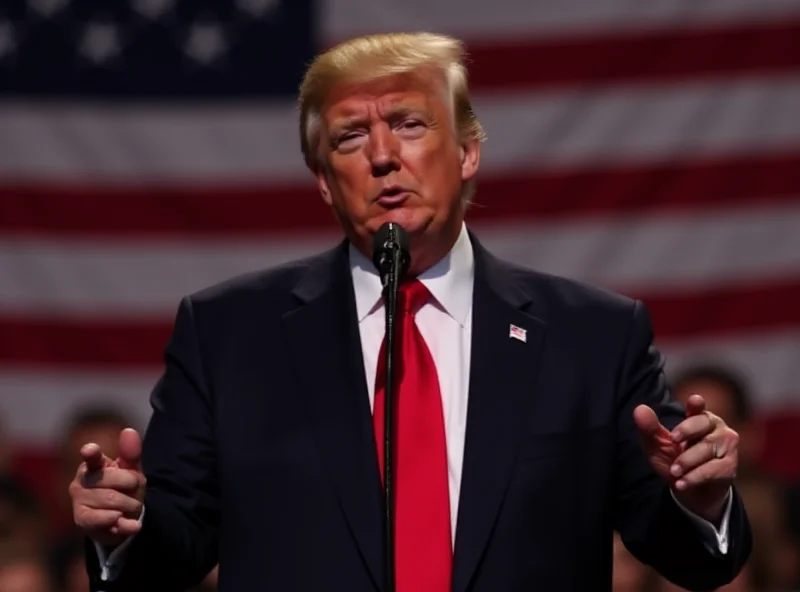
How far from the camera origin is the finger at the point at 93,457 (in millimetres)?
2357

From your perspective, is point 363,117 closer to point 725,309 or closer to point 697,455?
point 697,455

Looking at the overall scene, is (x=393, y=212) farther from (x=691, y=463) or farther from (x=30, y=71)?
(x=30, y=71)

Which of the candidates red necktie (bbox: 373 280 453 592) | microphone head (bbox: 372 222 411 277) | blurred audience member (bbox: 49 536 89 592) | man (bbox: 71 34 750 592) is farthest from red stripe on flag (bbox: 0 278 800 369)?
microphone head (bbox: 372 222 411 277)

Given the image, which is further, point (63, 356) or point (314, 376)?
point (63, 356)

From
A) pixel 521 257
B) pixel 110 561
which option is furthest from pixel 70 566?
pixel 110 561

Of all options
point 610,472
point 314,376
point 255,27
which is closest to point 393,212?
point 314,376

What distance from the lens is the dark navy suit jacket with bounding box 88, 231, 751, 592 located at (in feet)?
8.41

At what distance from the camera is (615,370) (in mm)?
2732

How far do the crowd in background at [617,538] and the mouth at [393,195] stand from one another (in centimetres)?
162

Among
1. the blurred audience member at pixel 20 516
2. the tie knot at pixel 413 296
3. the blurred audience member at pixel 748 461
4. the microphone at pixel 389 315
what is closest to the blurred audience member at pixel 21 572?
the blurred audience member at pixel 20 516

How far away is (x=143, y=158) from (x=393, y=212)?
335cm

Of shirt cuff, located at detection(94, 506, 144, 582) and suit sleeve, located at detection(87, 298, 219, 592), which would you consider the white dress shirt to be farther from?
shirt cuff, located at detection(94, 506, 144, 582)

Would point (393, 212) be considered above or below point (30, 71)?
above

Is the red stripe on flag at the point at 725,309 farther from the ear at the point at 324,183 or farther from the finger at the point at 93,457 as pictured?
the finger at the point at 93,457
